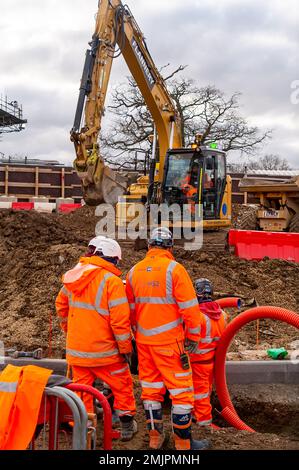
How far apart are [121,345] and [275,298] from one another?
18.4 ft

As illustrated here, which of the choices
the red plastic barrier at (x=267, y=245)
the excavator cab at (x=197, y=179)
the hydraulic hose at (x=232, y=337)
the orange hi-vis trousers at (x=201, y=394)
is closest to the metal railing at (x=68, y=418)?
the orange hi-vis trousers at (x=201, y=394)

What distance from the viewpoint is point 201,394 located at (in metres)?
5.43

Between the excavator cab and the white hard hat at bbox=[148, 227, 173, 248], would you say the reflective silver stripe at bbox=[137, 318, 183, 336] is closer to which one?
the white hard hat at bbox=[148, 227, 173, 248]

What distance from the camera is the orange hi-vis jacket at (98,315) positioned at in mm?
4859

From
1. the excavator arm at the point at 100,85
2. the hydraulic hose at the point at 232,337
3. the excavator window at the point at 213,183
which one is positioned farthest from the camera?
the excavator window at the point at 213,183

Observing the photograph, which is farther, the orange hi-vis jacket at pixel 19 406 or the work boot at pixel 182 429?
the work boot at pixel 182 429

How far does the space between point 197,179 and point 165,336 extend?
31.9 feet

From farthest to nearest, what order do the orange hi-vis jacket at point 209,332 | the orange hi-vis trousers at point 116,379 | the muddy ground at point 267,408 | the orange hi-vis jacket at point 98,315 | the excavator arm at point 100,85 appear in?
the excavator arm at point 100,85
the muddy ground at point 267,408
the orange hi-vis jacket at point 209,332
the orange hi-vis trousers at point 116,379
the orange hi-vis jacket at point 98,315

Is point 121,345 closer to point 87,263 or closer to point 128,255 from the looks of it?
point 87,263

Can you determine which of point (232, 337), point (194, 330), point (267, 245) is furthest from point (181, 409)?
point (267, 245)

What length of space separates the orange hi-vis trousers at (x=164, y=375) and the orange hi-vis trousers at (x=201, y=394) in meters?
0.58

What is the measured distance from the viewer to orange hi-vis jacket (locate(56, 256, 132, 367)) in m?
4.86

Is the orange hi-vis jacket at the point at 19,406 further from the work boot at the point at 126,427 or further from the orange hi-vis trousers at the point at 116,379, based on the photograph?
the work boot at the point at 126,427
